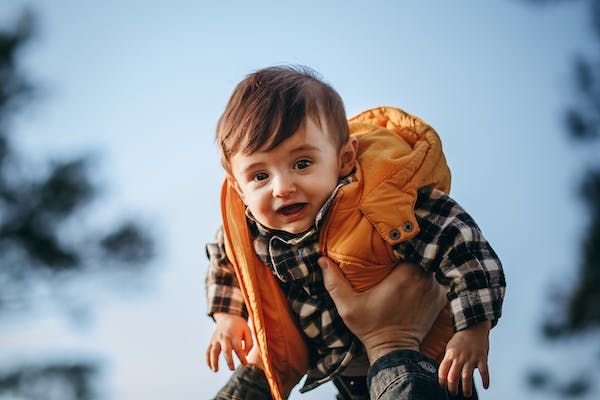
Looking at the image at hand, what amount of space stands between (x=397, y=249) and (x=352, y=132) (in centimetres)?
34

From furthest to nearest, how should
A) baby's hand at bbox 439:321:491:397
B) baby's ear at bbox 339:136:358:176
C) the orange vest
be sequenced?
baby's ear at bbox 339:136:358:176
the orange vest
baby's hand at bbox 439:321:491:397

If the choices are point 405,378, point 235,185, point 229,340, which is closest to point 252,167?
point 235,185

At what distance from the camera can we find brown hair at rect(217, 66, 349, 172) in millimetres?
1432

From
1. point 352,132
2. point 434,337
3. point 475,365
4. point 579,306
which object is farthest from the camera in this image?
point 579,306

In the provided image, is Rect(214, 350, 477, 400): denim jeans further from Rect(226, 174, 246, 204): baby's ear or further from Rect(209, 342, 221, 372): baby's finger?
Rect(226, 174, 246, 204): baby's ear

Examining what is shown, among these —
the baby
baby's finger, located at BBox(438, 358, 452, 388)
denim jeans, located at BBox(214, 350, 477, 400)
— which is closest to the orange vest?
the baby

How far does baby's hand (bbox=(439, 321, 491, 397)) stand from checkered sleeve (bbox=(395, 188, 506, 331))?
0.02 m

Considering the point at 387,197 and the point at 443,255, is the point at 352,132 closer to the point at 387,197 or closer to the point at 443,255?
the point at 387,197

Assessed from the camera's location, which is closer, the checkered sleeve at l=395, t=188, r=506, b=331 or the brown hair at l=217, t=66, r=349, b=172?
the checkered sleeve at l=395, t=188, r=506, b=331

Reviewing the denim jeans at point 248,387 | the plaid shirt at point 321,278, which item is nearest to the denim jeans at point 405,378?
the plaid shirt at point 321,278

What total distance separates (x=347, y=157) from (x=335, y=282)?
10.4 inches

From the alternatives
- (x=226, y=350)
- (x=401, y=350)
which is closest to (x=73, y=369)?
(x=226, y=350)

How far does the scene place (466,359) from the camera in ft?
Answer: 4.24

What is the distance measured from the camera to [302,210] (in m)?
1.44
